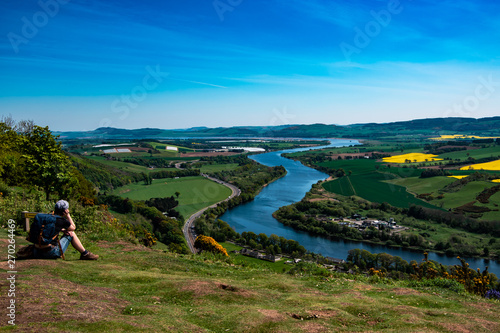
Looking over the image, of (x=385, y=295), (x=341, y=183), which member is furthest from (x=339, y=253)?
(x=341, y=183)

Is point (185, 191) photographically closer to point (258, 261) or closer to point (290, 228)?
point (290, 228)

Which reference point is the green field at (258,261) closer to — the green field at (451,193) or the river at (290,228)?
the river at (290,228)

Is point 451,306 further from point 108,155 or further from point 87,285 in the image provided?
point 108,155

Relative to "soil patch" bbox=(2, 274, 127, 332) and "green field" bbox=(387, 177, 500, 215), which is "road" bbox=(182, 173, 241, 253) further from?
"green field" bbox=(387, 177, 500, 215)

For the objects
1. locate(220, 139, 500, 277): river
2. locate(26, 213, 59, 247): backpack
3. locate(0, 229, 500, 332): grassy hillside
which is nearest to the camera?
locate(0, 229, 500, 332): grassy hillside

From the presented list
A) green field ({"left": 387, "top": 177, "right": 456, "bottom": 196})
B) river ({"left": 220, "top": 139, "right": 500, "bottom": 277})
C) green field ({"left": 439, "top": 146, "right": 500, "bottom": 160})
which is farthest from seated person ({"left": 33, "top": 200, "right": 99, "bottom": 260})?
green field ({"left": 439, "top": 146, "right": 500, "bottom": 160})

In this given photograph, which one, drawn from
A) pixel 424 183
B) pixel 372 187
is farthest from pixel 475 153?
pixel 372 187
